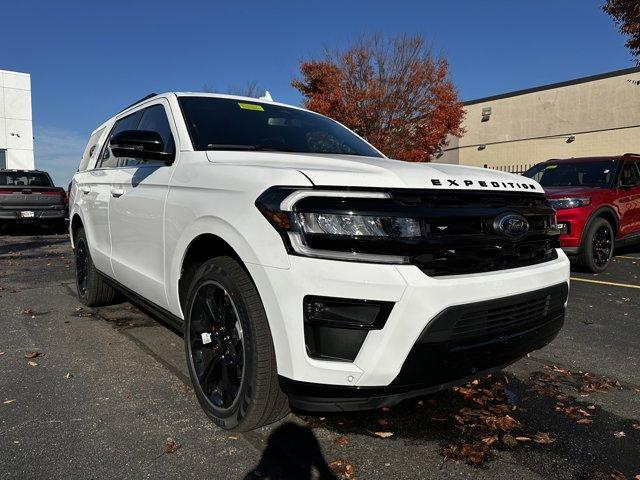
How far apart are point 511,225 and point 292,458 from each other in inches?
60.2

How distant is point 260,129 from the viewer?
11.4 ft

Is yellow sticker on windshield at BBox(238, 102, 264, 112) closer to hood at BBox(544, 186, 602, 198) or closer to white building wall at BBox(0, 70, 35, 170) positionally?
hood at BBox(544, 186, 602, 198)

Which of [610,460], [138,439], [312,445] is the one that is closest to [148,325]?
[138,439]

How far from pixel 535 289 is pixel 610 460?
0.88 m

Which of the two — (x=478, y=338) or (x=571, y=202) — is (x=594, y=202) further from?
(x=478, y=338)

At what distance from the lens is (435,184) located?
7.45 feet

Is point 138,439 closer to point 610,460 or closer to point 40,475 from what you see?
point 40,475

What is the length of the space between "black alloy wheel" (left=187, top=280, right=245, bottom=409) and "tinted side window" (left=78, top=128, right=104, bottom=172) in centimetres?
323

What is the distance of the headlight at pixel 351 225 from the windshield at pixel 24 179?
13.1m

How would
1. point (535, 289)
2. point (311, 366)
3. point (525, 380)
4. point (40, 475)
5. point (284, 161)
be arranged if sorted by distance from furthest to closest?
point (525, 380), point (284, 161), point (535, 289), point (40, 475), point (311, 366)

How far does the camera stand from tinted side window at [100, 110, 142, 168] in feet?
13.9

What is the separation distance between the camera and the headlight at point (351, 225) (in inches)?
80.4

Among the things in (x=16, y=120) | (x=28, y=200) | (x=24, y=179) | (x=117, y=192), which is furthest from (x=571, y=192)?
(x=16, y=120)

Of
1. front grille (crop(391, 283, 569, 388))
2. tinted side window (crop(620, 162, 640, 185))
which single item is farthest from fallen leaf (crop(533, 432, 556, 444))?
tinted side window (crop(620, 162, 640, 185))
